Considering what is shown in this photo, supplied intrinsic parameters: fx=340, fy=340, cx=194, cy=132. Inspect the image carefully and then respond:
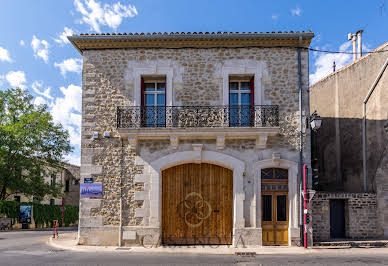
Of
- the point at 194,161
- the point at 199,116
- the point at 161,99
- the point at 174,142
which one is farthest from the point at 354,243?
the point at 161,99

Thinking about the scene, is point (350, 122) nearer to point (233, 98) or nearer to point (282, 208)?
point (282, 208)

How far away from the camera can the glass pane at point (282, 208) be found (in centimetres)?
1076

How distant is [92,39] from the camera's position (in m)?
11.1

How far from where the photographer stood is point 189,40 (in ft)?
36.7

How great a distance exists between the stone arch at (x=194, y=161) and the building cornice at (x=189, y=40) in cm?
360

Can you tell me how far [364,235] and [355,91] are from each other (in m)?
6.08

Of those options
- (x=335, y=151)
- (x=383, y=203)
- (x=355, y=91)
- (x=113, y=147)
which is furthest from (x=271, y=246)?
(x=355, y=91)

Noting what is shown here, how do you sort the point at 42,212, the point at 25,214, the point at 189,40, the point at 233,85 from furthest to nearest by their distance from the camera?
the point at 42,212 → the point at 25,214 → the point at 233,85 → the point at 189,40

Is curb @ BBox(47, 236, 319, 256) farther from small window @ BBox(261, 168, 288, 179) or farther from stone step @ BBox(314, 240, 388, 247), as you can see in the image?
small window @ BBox(261, 168, 288, 179)

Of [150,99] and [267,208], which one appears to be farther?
[150,99]

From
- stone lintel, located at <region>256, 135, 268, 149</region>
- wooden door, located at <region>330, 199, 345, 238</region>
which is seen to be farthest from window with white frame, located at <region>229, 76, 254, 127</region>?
wooden door, located at <region>330, 199, 345, 238</region>

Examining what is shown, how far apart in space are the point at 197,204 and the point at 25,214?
14637 mm

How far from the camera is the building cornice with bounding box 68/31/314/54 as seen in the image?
1098 cm

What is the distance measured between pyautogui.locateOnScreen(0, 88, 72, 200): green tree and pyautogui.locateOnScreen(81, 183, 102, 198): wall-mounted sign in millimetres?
12547
